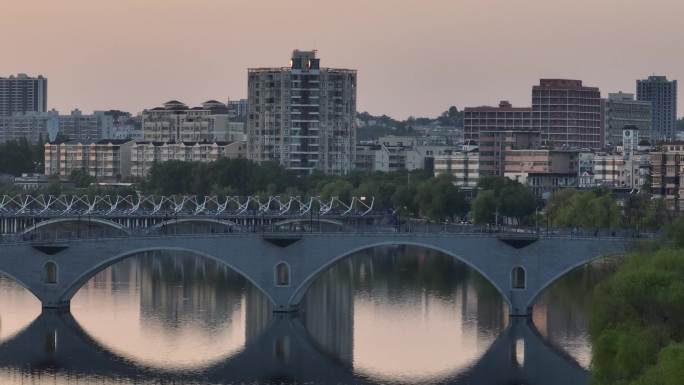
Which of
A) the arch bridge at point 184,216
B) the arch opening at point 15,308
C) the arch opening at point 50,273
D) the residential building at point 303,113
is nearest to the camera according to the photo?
the arch opening at point 15,308

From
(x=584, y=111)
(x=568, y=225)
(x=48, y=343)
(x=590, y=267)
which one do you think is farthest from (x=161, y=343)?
(x=584, y=111)

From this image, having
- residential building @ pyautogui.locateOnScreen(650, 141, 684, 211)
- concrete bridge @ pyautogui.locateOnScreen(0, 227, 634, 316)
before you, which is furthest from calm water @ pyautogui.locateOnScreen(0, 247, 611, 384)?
residential building @ pyautogui.locateOnScreen(650, 141, 684, 211)

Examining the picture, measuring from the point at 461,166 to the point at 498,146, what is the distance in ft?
10.9

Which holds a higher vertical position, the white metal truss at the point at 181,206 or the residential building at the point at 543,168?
the residential building at the point at 543,168

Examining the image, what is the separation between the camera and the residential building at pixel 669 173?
104 meters

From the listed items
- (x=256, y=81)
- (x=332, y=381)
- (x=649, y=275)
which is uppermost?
(x=256, y=81)

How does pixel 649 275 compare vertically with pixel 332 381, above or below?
above

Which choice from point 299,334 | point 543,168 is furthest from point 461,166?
point 299,334

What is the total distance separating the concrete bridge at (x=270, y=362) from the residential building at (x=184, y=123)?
117 meters

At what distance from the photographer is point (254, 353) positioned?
2468 inches

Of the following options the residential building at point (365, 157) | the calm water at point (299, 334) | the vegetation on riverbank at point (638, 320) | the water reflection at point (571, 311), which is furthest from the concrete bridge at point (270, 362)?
the residential building at point (365, 157)

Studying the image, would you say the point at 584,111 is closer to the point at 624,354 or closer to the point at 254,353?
the point at 254,353

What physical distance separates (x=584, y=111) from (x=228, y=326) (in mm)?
120190

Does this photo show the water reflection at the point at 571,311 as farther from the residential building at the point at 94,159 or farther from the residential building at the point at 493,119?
the residential building at the point at 493,119
